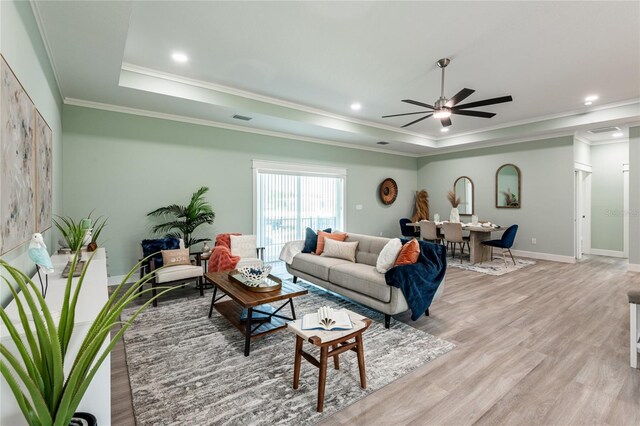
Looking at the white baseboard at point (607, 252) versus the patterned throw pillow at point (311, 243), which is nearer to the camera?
the patterned throw pillow at point (311, 243)

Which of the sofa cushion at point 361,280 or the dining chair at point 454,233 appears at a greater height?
the dining chair at point 454,233

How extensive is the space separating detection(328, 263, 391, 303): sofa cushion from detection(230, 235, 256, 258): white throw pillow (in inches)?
59.8

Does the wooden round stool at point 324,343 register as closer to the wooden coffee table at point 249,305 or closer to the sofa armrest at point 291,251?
the wooden coffee table at point 249,305

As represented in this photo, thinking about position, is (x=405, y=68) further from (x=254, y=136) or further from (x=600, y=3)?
(x=254, y=136)

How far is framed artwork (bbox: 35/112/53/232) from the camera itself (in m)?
2.45

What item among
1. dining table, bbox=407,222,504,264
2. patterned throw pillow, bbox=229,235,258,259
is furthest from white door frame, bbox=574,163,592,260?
patterned throw pillow, bbox=229,235,258,259

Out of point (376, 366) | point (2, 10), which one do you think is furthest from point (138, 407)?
point (2, 10)

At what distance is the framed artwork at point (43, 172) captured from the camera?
2447mm

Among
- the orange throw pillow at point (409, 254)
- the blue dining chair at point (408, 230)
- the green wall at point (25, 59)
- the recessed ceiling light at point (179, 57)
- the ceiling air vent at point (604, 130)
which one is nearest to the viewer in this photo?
the green wall at point (25, 59)

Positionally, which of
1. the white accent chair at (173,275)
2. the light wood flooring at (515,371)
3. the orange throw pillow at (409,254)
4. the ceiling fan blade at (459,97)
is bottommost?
the light wood flooring at (515,371)

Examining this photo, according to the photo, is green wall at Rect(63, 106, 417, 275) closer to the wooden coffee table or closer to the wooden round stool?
the wooden coffee table

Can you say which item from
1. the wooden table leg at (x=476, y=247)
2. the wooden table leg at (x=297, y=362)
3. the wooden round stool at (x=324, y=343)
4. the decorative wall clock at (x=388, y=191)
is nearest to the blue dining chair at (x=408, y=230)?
the decorative wall clock at (x=388, y=191)

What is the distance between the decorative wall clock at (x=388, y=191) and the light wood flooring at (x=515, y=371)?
4.12 m

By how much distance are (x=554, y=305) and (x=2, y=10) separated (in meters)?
5.61
